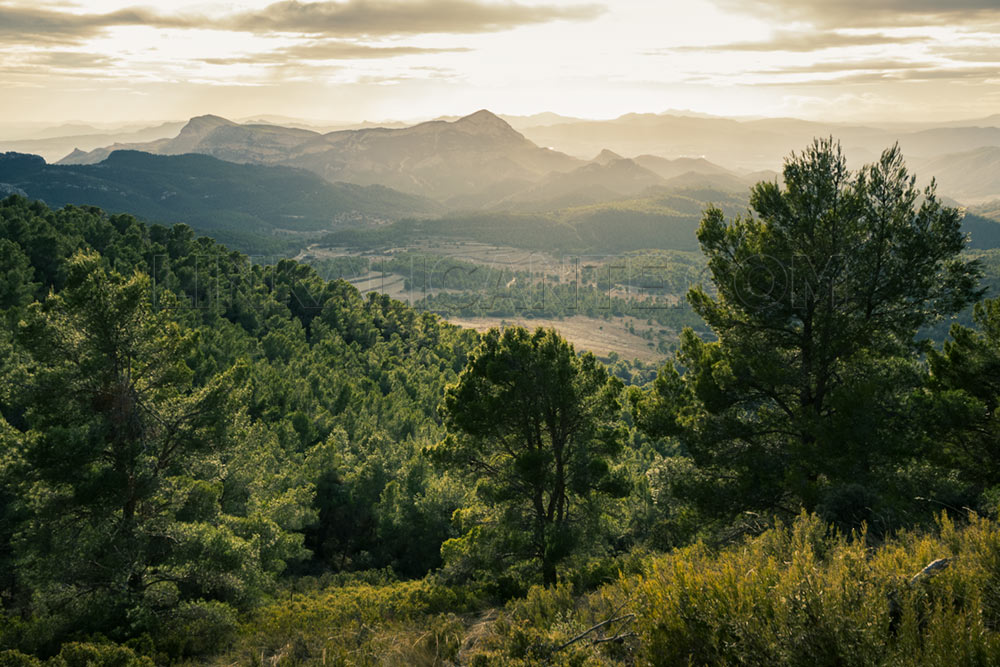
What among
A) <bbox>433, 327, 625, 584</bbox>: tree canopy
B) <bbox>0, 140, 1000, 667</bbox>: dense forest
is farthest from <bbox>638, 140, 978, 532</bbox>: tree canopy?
<bbox>433, 327, 625, 584</bbox>: tree canopy

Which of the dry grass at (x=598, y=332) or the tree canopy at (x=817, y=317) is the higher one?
the tree canopy at (x=817, y=317)

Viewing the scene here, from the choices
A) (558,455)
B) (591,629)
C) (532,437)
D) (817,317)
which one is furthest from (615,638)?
(817,317)

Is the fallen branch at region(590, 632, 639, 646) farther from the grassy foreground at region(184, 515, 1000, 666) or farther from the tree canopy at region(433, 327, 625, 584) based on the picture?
the tree canopy at region(433, 327, 625, 584)

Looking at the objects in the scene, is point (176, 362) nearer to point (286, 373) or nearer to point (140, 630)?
point (140, 630)

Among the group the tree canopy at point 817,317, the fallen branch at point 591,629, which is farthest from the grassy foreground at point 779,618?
the tree canopy at point 817,317

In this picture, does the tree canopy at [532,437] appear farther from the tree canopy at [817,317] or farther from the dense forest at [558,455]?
the tree canopy at [817,317]

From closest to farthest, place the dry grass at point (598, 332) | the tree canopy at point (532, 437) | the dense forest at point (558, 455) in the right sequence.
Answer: the dense forest at point (558, 455) < the tree canopy at point (532, 437) < the dry grass at point (598, 332)

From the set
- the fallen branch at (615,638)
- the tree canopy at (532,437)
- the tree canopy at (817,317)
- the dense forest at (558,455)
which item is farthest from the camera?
the tree canopy at (532,437)

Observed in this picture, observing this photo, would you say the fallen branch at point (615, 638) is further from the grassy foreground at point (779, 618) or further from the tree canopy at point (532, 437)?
the tree canopy at point (532, 437)

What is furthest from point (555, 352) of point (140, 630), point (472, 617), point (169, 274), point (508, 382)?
point (169, 274)

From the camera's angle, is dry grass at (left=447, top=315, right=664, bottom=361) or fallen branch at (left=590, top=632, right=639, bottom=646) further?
dry grass at (left=447, top=315, right=664, bottom=361)

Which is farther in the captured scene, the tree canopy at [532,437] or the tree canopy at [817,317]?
the tree canopy at [532,437]

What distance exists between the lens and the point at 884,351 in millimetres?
15109

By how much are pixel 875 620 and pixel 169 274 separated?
193ft
